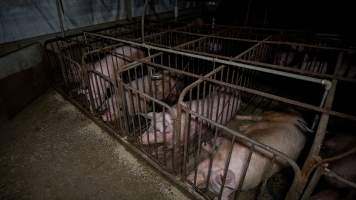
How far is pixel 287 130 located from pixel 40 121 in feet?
13.9

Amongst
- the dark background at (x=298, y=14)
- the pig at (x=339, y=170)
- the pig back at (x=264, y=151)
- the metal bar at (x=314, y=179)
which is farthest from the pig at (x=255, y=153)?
the dark background at (x=298, y=14)

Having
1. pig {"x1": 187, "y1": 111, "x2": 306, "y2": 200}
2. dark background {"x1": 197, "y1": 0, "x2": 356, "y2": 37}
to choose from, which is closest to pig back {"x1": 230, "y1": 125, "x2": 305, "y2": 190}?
pig {"x1": 187, "y1": 111, "x2": 306, "y2": 200}

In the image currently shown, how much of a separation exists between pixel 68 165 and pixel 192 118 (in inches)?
77.0

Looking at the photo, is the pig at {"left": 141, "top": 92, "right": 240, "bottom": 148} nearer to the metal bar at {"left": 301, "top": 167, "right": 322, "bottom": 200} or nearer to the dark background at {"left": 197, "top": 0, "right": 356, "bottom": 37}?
the metal bar at {"left": 301, "top": 167, "right": 322, "bottom": 200}

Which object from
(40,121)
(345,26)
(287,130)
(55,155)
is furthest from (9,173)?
(345,26)

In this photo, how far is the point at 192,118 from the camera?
326cm

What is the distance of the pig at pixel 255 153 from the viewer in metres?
2.43

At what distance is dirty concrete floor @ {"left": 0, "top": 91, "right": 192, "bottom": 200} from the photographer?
269 centimetres

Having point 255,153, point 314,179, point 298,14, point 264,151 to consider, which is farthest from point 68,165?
point 298,14

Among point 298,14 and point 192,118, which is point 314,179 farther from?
point 298,14

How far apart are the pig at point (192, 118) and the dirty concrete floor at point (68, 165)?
47cm

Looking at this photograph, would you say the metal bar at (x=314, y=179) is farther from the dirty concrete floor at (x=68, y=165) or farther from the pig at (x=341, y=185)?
the dirty concrete floor at (x=68, y=165)

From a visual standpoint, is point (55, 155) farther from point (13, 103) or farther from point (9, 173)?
point (13, 103)

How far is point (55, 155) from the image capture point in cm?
323
